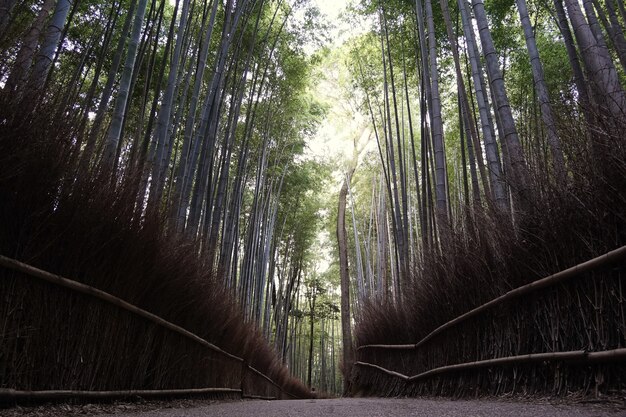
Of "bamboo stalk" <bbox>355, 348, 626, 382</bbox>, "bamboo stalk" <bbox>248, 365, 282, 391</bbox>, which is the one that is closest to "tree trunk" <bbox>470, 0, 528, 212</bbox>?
"bamboo stalk" <bbox>355, 348, 626, 382</bbox>

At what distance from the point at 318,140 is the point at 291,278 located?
418 cm

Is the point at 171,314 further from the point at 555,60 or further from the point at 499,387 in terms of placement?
the point at 555,60

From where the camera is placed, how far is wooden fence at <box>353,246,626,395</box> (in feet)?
5.12

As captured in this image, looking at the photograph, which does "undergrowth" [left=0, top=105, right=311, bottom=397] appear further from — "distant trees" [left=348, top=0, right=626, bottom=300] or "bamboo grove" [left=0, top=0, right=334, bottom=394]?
"distant trees" [left=348, top=0, right=626, bottom=300]

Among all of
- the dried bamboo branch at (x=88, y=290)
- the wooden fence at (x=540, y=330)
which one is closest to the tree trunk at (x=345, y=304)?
the wooden fence at (x=540, y=330)

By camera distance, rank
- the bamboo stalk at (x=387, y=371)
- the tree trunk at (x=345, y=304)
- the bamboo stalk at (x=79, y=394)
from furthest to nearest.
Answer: the tree trunk at (x=345, y=304)
the bamboo stalk at (x=387, y=371)
the bamboo stalk at (x=79, y=394)

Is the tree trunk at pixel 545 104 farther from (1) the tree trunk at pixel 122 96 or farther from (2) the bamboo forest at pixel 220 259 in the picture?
(1) the tree trunk at pixel 122 96

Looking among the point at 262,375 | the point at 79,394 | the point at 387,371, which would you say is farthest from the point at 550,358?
the point at 262,375

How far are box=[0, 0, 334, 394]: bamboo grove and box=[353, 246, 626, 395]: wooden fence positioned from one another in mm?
1718

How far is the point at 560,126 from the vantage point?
185 centimetres

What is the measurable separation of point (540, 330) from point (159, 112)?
308 cm

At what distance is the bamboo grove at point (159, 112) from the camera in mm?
1719

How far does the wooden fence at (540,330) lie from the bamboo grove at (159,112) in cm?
172

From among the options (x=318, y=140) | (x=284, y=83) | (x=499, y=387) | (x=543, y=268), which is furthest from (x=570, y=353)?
(x=318, y=140)
